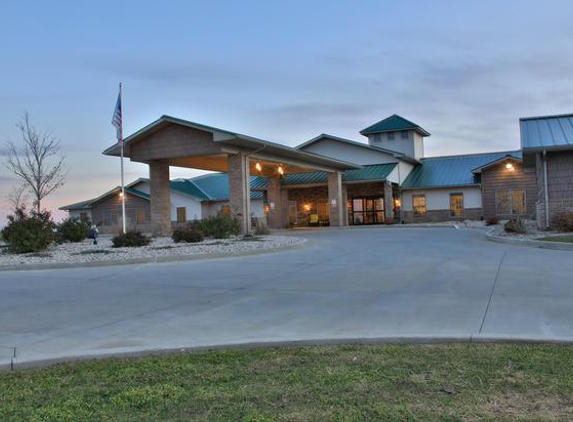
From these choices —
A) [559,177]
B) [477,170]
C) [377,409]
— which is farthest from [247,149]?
[377,409]

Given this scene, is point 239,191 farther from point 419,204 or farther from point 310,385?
point 310,385

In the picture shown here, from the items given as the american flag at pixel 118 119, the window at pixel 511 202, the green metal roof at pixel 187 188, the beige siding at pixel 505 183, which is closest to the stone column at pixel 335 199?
the beige siding at pixel 505 183

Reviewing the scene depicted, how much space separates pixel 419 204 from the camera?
3797cm

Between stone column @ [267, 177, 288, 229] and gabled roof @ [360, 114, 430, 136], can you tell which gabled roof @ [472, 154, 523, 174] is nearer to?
gabled roof @ [360, 114, 430, 136]

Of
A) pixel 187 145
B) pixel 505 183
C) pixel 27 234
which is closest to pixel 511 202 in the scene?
pixel 505 183

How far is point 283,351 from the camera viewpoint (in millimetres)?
5215

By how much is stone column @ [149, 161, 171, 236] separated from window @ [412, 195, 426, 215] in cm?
1877

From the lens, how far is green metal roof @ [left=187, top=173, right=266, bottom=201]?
4328cm

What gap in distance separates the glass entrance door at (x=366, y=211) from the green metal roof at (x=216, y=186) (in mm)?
7288

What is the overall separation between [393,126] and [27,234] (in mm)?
29978

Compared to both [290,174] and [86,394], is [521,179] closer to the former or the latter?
[290,174]

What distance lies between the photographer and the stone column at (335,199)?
35.4 m

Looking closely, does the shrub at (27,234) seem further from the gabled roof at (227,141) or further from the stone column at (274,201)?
the stone column at (274,201)

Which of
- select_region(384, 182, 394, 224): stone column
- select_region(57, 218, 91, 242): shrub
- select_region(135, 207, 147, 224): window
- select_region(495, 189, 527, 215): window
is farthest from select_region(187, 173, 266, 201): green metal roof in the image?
select_region(57, 218, 91, 242): shrub
